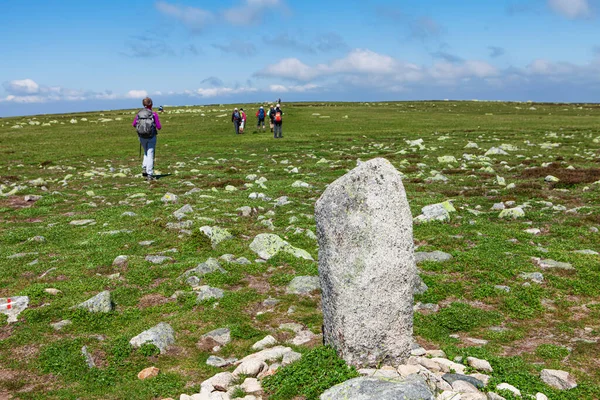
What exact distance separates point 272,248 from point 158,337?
452cm

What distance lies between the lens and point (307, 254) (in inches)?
466

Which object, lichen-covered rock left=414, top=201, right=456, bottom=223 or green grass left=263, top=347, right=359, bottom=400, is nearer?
green grass left=263, top=347, right=359, bottom=400

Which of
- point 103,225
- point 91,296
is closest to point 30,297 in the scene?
point 91,296

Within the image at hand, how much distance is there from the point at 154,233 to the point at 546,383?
1118 cm

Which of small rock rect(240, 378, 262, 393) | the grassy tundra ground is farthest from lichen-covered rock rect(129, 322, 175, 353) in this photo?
small rock rect(240, 378, 262, 393)

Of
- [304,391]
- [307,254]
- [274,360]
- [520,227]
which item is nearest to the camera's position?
[304,391]

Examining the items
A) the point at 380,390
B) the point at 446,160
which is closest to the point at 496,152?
the point at 446,160

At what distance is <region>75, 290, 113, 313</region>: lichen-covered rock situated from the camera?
9.02 metres

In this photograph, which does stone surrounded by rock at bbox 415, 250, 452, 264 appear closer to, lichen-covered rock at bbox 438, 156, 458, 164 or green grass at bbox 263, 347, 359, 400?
green grass at bbox 263, 347, 359, 400

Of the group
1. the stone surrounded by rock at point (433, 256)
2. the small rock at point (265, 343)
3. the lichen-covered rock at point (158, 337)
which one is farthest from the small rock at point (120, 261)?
the stone surrounded by rock at point (433, 256)

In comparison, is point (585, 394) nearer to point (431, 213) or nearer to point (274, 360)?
point (274, 360)

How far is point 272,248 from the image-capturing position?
1195 cm

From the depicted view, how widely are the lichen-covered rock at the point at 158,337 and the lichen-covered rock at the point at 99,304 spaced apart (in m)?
1.54

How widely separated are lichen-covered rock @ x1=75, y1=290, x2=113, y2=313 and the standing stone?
5032 millimetres
